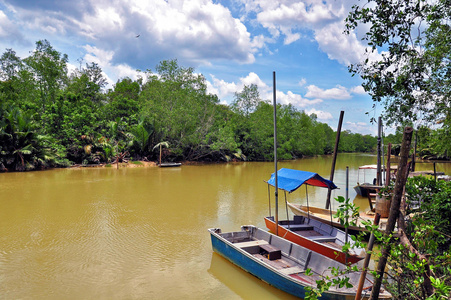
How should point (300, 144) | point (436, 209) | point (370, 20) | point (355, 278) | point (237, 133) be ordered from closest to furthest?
point (436, 209)
point (370, 20)
point (355, 278)
point (237, 133)
point (300, 144)

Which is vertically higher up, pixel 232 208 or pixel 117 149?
pixel 117 149

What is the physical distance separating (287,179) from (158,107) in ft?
78.2

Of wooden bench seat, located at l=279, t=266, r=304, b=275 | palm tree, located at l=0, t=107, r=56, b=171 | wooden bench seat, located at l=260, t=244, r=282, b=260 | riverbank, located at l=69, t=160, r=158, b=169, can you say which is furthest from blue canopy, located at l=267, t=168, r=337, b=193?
riverbank, located at l=69, t=160, r=158, b=169

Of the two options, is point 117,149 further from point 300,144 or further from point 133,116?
point 300,144

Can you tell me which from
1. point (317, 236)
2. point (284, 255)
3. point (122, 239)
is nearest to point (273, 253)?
point (284, 255)

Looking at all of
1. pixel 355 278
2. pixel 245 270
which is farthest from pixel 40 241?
pixel 355 278

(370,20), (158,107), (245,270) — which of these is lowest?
(245,270)

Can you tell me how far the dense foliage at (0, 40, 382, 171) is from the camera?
22469mm

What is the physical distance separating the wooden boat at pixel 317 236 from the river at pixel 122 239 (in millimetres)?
1739

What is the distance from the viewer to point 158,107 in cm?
3045

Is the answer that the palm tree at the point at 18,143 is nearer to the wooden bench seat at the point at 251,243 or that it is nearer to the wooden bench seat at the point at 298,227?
the wooden bench seat at the point at 251,243

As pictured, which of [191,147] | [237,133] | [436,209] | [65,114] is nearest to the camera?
[436,209]

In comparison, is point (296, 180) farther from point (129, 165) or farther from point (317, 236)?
point (129, 165)

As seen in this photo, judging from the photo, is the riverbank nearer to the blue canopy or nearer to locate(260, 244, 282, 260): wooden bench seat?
the blue canopy
